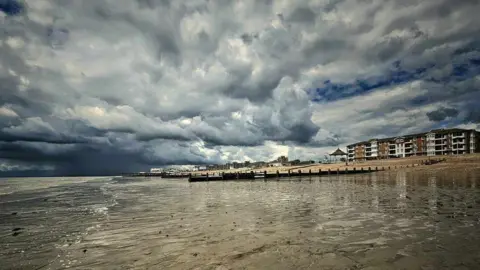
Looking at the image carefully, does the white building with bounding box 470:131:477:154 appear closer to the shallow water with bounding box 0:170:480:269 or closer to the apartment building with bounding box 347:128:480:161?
the apartment building with bounding box 347:128:480:161

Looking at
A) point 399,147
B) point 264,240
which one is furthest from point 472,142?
point 264,240

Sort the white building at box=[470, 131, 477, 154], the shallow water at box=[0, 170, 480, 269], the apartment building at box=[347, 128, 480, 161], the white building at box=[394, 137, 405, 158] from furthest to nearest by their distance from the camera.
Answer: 1. the white building at box=[394, 137, 405, 158]
2. the apartment building at box=[347, 128, 480, 161]
3. the white building at box=[470, 131, 477, 154]
4. the shallow water at box=[0, 170, 480, 269]

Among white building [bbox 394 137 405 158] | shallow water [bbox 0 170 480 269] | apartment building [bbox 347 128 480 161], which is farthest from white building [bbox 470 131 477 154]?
shallow water [bbox 0 170 480 269]

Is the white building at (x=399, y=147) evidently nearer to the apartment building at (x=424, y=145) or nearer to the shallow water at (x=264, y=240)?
the apartment building at (x=424, y=145)

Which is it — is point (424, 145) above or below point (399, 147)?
above

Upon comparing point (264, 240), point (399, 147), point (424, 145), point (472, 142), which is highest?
point (472, 142)

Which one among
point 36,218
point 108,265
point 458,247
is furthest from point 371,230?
point 36,218

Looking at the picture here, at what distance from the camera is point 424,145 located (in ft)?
397

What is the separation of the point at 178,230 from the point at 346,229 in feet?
23.9

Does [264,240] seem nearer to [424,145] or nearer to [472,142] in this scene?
[472,142]

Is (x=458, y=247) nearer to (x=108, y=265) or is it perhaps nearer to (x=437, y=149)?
(x=108, y=265)

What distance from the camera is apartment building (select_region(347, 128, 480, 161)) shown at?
107438 millimetres

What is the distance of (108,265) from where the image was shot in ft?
27.1

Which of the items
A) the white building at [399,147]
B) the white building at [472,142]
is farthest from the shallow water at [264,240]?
the white building at [399,147]
